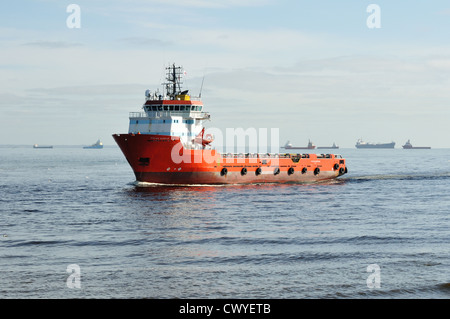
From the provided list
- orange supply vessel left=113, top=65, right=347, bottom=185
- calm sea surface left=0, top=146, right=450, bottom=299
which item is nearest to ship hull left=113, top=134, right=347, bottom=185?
orange supply vessel left=113, top=65, right=347, bottom=185

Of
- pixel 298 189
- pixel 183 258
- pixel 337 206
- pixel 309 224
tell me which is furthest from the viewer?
pixel 298 189

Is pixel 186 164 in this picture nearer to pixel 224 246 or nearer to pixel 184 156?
pixel 184 156

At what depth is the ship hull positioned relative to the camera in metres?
53.5

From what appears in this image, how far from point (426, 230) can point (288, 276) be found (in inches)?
546

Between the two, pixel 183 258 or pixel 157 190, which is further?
pixel 157 190

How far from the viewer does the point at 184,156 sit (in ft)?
177

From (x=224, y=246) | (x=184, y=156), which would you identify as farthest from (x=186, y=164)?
(x=224, y=246)

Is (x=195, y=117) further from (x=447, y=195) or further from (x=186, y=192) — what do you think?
(x=447, y=195)

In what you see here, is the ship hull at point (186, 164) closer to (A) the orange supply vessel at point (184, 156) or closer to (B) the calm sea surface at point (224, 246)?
(A) the orange supply vessel at point (184, 156)

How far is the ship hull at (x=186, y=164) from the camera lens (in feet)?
176

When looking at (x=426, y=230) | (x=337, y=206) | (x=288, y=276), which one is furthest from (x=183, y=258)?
(x=337, y=206)

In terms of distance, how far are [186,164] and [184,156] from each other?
0.93 m

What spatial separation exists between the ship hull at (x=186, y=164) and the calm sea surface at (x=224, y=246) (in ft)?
15.3

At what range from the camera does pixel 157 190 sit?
2122 inches
